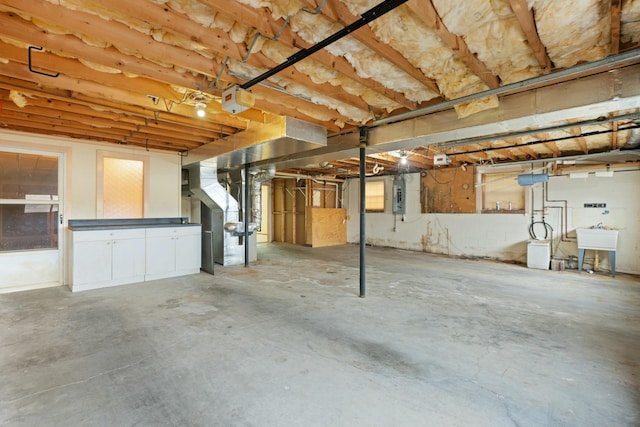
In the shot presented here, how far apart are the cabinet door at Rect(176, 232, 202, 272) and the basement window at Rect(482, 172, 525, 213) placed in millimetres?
6191

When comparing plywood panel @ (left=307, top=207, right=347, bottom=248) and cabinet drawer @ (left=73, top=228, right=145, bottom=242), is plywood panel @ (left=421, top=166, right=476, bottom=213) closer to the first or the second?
plywood panel @ (left=307, top=207, right=347, bottom=248)

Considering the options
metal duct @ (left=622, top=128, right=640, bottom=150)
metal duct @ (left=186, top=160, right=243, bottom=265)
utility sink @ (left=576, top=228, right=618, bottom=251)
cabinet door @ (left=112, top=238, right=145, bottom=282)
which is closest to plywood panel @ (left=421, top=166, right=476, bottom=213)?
utility sink @ (left=576, top=228, right=618, bottom=251)

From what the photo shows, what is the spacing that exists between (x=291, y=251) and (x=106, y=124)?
489 centimetres

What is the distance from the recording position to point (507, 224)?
6.36 metres

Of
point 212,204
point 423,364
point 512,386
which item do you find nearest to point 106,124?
point 212,204

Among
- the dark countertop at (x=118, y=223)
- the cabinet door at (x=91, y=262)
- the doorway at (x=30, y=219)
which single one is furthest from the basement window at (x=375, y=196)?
the doorway at (x=30, y=219)

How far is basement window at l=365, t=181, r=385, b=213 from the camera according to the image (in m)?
8.67

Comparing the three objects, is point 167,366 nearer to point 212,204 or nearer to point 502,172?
point 212,204

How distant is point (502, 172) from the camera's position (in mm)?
6465

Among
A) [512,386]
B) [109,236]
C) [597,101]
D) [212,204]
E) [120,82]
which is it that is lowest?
[512,386]

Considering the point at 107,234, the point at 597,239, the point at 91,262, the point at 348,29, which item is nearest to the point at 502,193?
Result: the point at 597,239

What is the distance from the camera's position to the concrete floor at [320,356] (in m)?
1.62

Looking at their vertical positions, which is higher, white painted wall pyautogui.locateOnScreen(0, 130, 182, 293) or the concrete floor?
white painted wall pyautogui.locateOnScreen(0, 130, 182, 293)

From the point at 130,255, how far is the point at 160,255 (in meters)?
0.41
